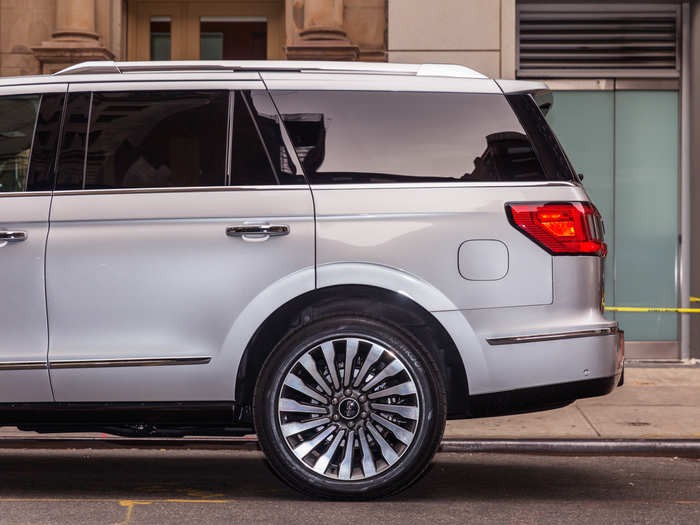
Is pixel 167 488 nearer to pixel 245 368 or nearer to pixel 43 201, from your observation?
pixel 245 368

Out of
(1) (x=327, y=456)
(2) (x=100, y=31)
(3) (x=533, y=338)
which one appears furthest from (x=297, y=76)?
(2) (x=100, y=31)

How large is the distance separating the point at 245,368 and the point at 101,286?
0.81 m

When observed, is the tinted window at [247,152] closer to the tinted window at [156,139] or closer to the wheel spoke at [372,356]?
the tinted window at [156,139]

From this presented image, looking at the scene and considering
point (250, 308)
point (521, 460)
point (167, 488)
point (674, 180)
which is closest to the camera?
point (250, 308)

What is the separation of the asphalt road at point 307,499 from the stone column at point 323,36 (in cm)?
654

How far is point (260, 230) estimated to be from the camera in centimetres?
571

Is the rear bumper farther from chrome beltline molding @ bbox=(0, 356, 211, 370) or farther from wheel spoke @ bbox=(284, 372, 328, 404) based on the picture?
chrome beltline molding @ bbox=(0, 356, 211, 370)

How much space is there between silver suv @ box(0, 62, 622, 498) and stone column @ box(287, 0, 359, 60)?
25.6 feet

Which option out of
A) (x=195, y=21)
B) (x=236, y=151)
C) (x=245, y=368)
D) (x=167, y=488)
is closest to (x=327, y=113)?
(x=236, y=151)

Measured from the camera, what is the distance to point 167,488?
644cm

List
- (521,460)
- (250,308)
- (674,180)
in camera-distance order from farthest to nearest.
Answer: (674,180), (521,460), (250,308)

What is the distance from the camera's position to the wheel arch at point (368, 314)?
5770 mm

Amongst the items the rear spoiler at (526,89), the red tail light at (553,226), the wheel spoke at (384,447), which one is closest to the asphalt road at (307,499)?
the wheel spoke at (384,447)

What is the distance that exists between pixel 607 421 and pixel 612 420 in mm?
68
